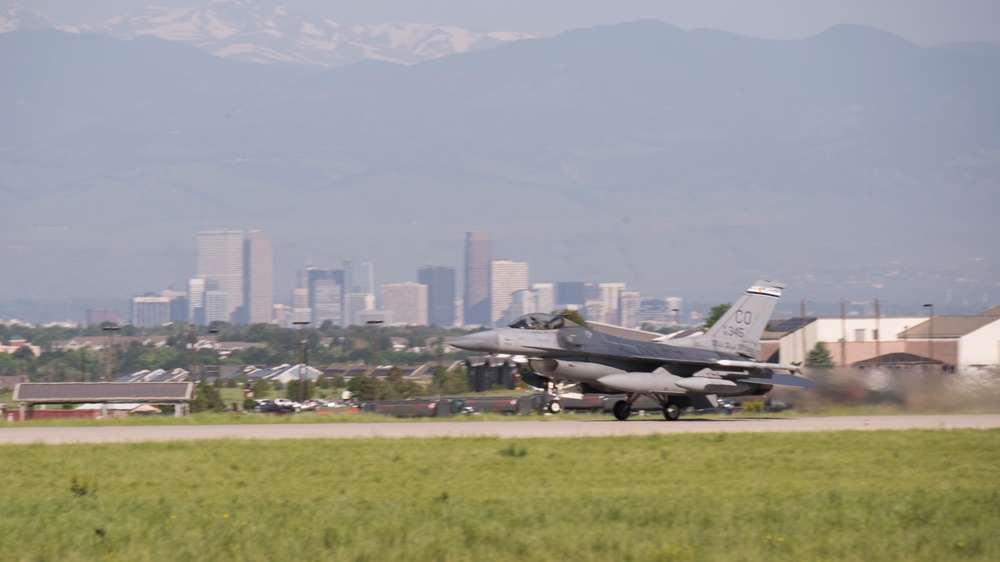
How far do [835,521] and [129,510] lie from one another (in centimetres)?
902

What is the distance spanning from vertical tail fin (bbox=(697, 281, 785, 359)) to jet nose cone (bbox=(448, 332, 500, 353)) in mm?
6908

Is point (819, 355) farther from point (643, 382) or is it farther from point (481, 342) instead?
point (481, 342)

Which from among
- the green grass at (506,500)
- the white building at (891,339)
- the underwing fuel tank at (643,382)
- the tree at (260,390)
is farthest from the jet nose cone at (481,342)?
the tree at (260,390)

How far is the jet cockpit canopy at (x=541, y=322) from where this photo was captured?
100 feet

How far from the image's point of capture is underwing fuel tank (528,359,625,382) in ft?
99.2

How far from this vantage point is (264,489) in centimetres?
1644

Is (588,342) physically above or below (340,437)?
above

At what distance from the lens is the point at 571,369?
30.2 m

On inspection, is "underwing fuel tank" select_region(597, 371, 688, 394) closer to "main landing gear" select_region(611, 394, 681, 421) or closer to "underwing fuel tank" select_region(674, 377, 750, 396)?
"underwing fuel tank" select_region(674, 377, 750, 396)

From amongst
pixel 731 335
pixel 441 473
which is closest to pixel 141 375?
pixel 731 335

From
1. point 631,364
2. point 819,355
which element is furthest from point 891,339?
point 631,364

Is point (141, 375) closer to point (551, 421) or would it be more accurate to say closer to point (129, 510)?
point (551, 421)

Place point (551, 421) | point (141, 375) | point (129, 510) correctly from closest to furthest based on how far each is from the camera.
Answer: point (129, 510) < point (551, 421) < point (141, 375)

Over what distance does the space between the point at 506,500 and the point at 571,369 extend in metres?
15.5
